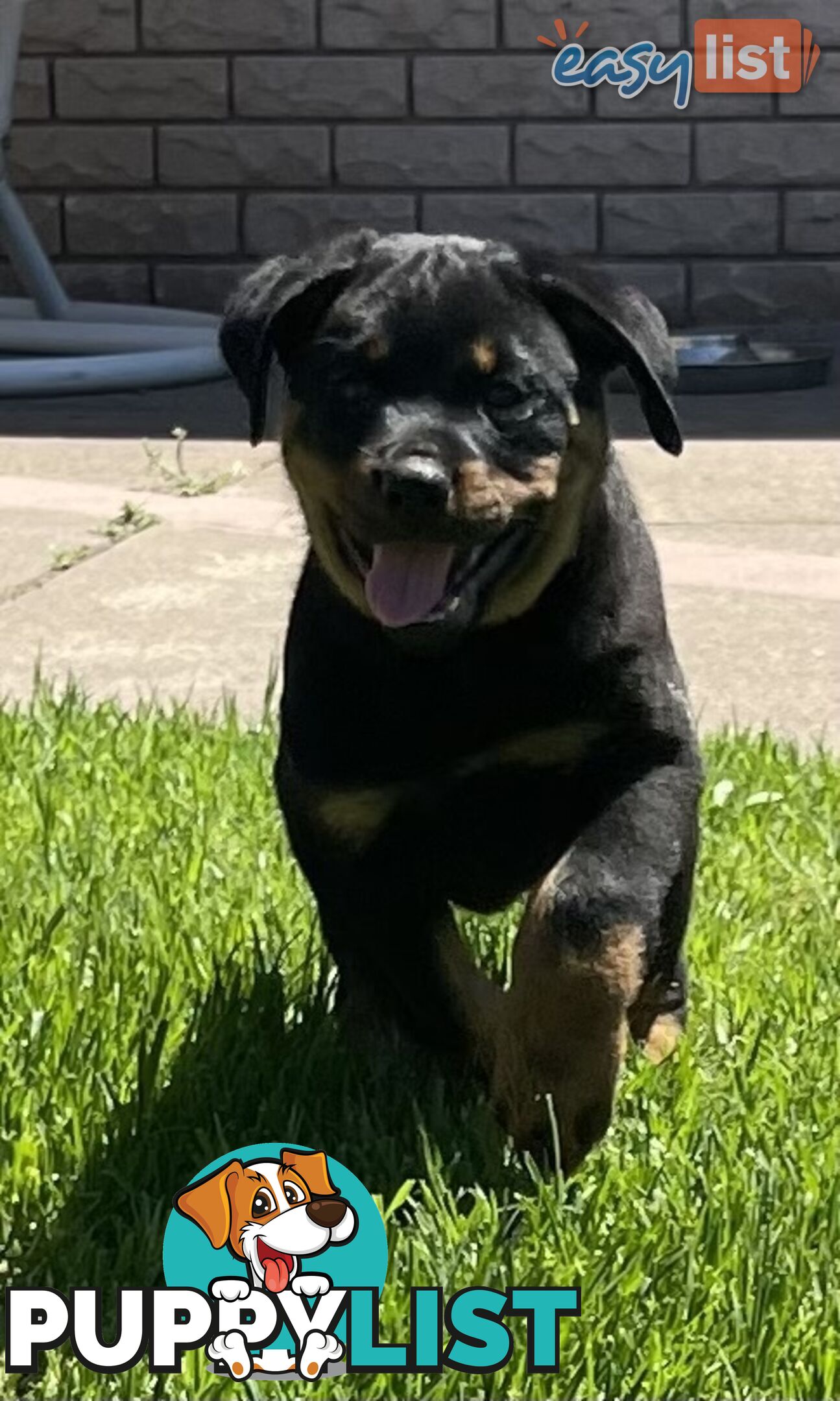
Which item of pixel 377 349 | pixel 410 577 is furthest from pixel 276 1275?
pixel 377 349

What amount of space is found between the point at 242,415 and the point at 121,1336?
622 cm

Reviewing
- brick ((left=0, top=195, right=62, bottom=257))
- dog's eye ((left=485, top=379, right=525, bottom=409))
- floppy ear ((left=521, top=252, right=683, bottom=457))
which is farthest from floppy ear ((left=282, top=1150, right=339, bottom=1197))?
brick ((left=0, top=195, right=62, bottom=257))

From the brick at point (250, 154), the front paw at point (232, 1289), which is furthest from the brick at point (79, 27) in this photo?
the front paw at point (232, 1289)

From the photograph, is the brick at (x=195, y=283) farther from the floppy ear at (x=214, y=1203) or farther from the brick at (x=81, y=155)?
the floppy ear at (x=214, y=1203)

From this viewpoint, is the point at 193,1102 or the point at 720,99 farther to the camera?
the point at 720,99

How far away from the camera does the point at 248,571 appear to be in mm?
5691

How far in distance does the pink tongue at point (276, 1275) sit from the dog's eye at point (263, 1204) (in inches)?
2.4

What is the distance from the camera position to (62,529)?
612cm

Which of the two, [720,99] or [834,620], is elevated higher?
[720,99]

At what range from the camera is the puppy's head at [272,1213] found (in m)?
2.22

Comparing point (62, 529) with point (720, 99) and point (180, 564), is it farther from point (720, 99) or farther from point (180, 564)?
point (720, 99)

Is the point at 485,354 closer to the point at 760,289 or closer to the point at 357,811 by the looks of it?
the point at 357,811

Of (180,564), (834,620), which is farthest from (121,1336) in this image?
(180,564)

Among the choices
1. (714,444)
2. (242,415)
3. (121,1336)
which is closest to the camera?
(121,1336)
